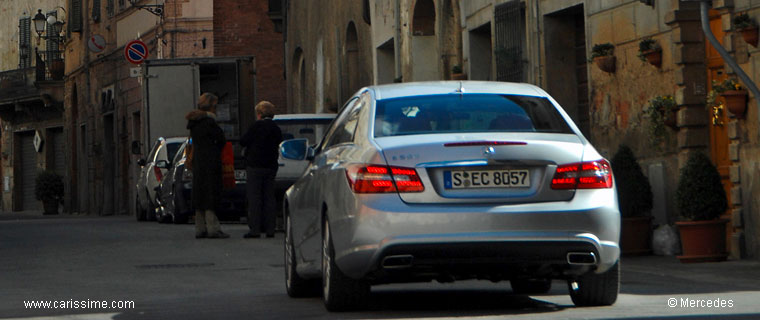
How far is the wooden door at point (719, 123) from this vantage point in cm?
1462

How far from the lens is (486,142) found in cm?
866

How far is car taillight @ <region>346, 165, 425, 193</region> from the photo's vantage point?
8531 millimetres

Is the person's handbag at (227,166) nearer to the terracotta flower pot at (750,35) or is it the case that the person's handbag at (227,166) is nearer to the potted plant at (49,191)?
the terracotta flower pot at (750,35)

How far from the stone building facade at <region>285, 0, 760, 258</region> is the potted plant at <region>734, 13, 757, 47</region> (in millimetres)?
98

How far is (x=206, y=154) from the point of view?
18609 millimetres

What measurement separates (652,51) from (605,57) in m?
1.33

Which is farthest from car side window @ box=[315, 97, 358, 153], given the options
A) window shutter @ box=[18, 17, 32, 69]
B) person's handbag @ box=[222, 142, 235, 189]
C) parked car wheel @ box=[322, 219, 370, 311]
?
window shutter @ box=[18, 17, 32, 69]

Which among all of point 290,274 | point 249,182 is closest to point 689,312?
point 290,274

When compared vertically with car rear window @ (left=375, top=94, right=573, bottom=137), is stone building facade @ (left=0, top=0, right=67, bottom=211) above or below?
above

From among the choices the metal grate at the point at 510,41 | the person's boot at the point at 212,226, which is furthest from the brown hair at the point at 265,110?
the metal grate at the point at 510,41

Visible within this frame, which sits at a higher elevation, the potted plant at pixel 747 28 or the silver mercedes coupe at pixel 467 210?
the potted plant at pixel 747 28

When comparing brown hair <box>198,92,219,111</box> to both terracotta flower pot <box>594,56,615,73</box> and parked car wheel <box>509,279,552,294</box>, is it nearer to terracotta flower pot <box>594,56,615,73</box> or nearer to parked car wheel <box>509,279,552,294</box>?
terracotta flower pot <box>594,56,615,73</box>

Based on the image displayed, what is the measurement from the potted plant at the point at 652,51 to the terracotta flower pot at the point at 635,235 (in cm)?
165

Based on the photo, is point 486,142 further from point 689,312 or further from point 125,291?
point 125,291
